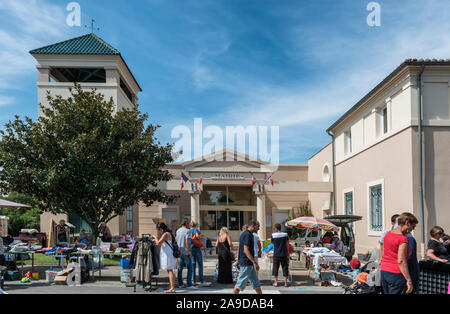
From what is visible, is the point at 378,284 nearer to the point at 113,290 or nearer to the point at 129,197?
the point at 113,290

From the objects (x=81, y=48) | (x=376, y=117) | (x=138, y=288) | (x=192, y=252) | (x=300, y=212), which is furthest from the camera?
(x=300, y=212)

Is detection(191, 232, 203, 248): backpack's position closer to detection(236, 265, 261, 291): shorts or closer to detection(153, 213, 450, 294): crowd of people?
detection(153, 213, 450, 294): crowd of people

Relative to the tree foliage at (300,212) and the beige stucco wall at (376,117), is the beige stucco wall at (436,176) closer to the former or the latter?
the beige stucco wall at (376,117)

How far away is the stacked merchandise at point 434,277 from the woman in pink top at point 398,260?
4.79 ft

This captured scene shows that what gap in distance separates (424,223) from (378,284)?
875 cm

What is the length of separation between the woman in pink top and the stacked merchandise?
4.79 feet

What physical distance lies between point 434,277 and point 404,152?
1037 cm

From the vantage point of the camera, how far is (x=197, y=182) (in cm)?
2662

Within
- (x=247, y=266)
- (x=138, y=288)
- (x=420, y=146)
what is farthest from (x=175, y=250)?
(x=420, y=146)

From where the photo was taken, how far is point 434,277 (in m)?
7.63

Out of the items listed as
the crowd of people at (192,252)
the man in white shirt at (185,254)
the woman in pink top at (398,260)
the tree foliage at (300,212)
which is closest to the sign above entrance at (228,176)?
the tree foliage at (300,212)

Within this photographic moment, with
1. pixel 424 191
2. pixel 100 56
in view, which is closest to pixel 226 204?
pixel 100 56

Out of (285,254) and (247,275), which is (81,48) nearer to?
(285,254)

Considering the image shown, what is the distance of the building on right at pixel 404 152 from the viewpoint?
16.4 metres
